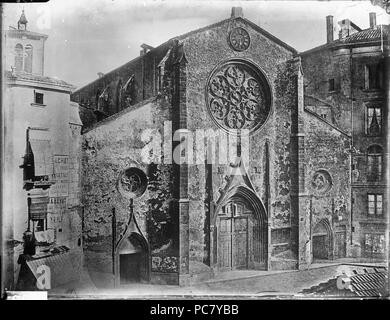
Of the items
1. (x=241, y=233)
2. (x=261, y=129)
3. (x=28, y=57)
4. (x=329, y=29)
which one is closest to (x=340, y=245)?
(x=241, y=233)

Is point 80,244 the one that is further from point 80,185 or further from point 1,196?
point 1,196

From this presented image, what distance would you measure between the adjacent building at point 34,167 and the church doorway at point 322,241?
174 inches

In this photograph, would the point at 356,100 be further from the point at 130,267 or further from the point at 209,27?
the point at 130,267

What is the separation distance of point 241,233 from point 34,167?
3.91 m

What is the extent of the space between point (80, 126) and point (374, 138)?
535 cm

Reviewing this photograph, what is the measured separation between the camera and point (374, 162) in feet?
26.7

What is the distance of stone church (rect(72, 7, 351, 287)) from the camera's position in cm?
752

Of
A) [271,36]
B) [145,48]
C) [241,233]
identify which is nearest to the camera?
[145,48]

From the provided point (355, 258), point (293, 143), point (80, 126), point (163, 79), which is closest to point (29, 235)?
point (80, 126)

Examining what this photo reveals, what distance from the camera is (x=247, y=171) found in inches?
319

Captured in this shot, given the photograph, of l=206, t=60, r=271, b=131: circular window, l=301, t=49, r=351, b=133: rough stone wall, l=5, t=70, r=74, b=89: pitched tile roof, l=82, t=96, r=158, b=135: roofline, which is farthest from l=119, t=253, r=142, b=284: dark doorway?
l=301, t=49, r=351, b=133: rough stone wall

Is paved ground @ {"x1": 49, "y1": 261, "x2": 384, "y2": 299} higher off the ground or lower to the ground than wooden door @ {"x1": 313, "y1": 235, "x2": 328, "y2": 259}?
lower

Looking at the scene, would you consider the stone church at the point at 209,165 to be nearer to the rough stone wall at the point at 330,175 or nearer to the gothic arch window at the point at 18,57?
the rough stone wall at the point at 330,175

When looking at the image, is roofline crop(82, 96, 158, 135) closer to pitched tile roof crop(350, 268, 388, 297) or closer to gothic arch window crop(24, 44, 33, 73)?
gothic arch window crop(24, 44, 33, 73)
